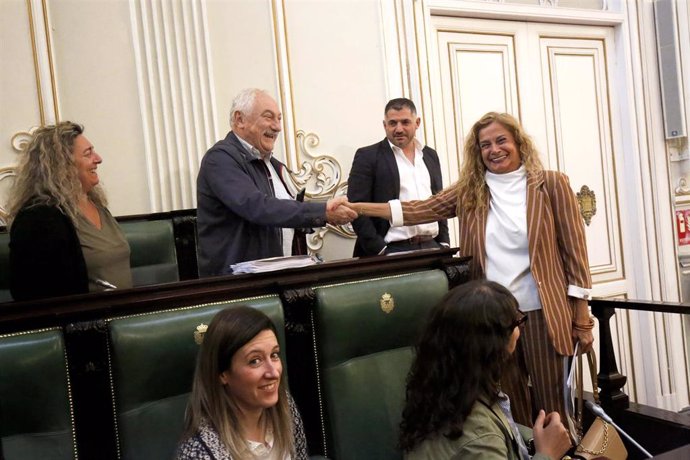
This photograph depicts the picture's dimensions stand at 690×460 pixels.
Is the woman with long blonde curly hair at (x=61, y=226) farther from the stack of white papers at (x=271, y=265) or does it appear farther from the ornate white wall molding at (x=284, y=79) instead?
the ornate white wall molding at (x=284, y=79)

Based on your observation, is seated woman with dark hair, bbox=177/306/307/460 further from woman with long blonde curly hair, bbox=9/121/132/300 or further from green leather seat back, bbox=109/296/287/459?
woman with long blonde curly hair, bbox=9/121/132/300

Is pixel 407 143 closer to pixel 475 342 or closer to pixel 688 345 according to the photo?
pixel 475 342

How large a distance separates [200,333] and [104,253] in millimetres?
719

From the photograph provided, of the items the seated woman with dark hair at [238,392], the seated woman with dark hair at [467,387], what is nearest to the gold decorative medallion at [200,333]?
the seated woman with dark hair at [238,392]

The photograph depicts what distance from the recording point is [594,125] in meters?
4.41

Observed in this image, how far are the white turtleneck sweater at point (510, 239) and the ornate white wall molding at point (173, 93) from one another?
1.50 meters

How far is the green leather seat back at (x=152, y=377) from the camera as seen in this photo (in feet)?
4.73

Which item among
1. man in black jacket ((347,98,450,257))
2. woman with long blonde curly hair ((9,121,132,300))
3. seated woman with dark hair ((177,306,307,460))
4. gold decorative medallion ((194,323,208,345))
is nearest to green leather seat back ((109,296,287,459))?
gold decorative medallion ((194,323,208,345))

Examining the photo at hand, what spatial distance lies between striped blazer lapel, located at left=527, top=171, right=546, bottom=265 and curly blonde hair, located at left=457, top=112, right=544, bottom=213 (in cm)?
5

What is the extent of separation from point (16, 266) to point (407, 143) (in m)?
1.74

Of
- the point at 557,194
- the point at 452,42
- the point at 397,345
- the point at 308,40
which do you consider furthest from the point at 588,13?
the point at 397,345

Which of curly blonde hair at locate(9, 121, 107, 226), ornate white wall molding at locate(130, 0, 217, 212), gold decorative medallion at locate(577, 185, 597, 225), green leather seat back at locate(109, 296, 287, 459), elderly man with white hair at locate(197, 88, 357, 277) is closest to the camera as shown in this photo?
green leather seat back at locate(109, 296, 287, 459)

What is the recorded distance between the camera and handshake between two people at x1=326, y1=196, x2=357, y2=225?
228 centimetres

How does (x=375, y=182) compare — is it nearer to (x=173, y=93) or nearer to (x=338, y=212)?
(x=338, y=212)
